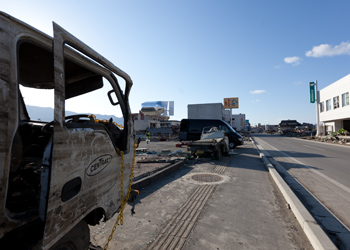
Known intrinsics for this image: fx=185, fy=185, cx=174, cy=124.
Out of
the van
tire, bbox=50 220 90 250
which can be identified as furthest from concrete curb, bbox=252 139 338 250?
the van

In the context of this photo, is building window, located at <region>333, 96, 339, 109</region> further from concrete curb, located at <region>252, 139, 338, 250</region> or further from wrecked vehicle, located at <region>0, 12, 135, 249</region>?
wrecked vehicle, located at <region>0, 12, 135, 249</region>

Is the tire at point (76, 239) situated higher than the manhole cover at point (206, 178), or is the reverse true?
the tire at point (76, 239)

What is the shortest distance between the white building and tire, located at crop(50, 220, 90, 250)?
36.9 metres

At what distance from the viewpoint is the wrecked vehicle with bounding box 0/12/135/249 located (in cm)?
126

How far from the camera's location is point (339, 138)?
22750 millimetres

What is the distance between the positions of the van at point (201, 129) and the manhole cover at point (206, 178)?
907cm

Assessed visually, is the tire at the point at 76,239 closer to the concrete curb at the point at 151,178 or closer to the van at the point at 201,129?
the concrete curb at the point at 151,178

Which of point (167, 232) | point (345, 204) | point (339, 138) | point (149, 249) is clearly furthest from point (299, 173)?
point (339, 138)

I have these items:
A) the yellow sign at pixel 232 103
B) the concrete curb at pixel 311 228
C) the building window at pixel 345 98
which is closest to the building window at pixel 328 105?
the building window at pixel 345 98

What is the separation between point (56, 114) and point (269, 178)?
23.1 feet

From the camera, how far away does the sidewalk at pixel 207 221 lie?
283 centimetres

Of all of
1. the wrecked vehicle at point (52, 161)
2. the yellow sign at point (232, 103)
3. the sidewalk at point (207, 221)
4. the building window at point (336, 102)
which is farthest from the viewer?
the yellow sign at point (232, 103)

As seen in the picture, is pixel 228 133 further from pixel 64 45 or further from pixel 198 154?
pixel 64 45

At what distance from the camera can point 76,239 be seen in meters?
1.80
